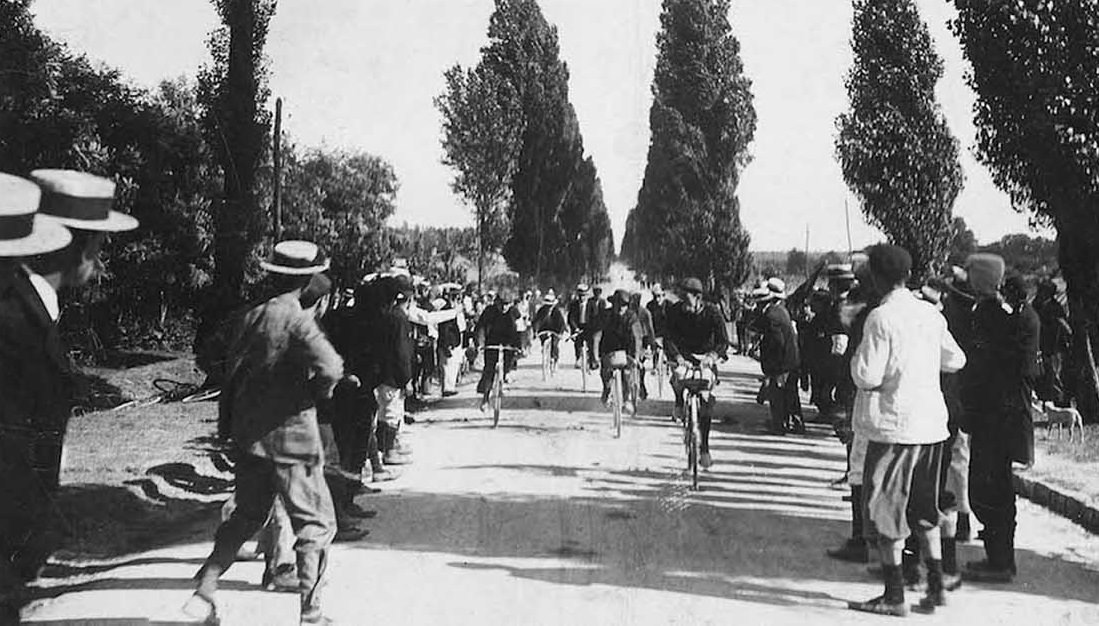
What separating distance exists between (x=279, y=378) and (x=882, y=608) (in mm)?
3305

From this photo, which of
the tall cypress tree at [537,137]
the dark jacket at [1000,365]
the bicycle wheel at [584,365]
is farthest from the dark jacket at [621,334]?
the tall cypress tree at [537,137]

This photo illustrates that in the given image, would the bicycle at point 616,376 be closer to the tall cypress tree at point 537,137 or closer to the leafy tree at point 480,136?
the leafy tree at point 480,136

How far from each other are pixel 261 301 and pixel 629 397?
1008 centimetres

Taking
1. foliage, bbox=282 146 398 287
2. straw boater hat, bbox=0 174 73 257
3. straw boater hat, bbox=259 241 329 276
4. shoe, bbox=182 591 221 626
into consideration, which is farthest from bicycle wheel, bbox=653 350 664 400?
foliage, bbox=282 146 398 287

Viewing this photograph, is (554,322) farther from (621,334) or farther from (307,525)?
(307,525)

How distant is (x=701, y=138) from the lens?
4031 centimetres

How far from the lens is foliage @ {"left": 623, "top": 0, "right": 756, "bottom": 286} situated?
3931 centimetres

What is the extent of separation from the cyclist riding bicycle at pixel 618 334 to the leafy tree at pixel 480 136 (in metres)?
27.4

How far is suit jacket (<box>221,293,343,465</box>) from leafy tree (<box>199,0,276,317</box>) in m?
12.3

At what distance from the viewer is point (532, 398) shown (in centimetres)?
1653

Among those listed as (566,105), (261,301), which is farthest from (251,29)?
(566,105)

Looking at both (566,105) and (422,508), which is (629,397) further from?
(566,105)

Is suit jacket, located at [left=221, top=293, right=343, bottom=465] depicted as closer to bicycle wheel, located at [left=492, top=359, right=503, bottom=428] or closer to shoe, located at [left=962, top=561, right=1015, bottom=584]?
shoe, located at [left=962, top=561, right=1015, bottom=584]

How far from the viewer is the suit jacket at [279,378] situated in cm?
489
